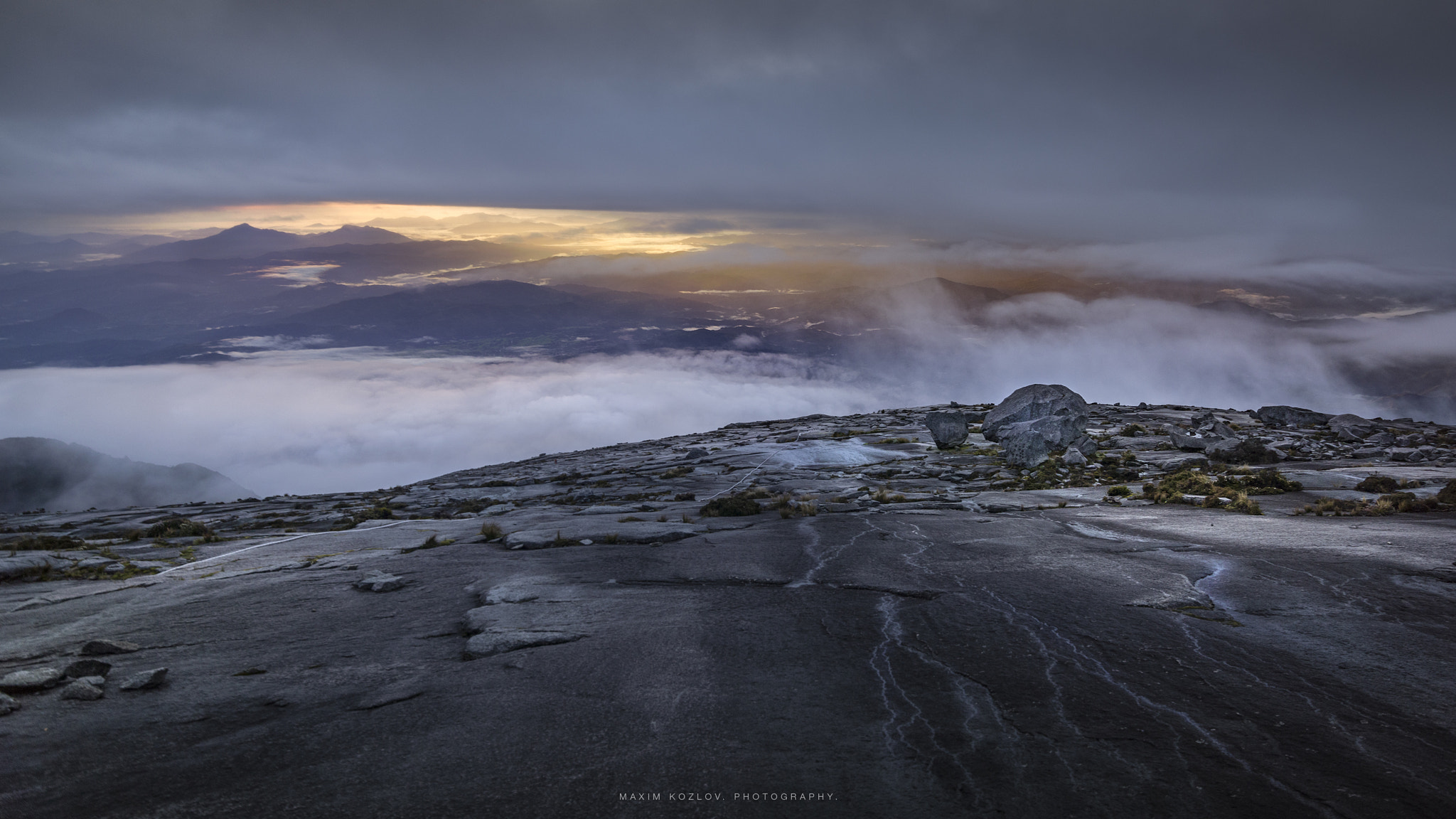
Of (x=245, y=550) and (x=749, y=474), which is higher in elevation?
(x=245, y=550)

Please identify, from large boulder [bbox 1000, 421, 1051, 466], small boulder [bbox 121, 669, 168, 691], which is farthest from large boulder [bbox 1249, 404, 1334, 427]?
small boulder [bbox 121, 669, 168, 691]

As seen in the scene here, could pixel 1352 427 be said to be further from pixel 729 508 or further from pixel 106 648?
pixel 106 648

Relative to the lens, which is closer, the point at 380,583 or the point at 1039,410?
the point at 380,583

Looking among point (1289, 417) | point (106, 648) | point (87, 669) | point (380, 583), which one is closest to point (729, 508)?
point (380, 583)

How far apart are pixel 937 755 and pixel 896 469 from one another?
26467 millimetres

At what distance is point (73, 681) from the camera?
740 centimetres

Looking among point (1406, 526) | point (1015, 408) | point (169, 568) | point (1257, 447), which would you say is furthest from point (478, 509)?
point (1257, 447)

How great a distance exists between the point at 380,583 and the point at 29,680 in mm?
4698

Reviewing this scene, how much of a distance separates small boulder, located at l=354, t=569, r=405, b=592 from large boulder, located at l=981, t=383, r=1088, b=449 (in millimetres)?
32827

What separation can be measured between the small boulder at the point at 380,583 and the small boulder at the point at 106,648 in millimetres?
3329

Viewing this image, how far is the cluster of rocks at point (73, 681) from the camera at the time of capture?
23.3ft

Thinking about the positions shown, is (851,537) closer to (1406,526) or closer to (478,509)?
(1406,526)

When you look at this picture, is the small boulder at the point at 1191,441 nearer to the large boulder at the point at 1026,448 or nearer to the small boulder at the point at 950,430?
the large boulder at the point at 1026,448

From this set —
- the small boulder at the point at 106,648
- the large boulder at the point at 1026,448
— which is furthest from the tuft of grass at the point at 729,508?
the large boulder at the point at 1026,448
